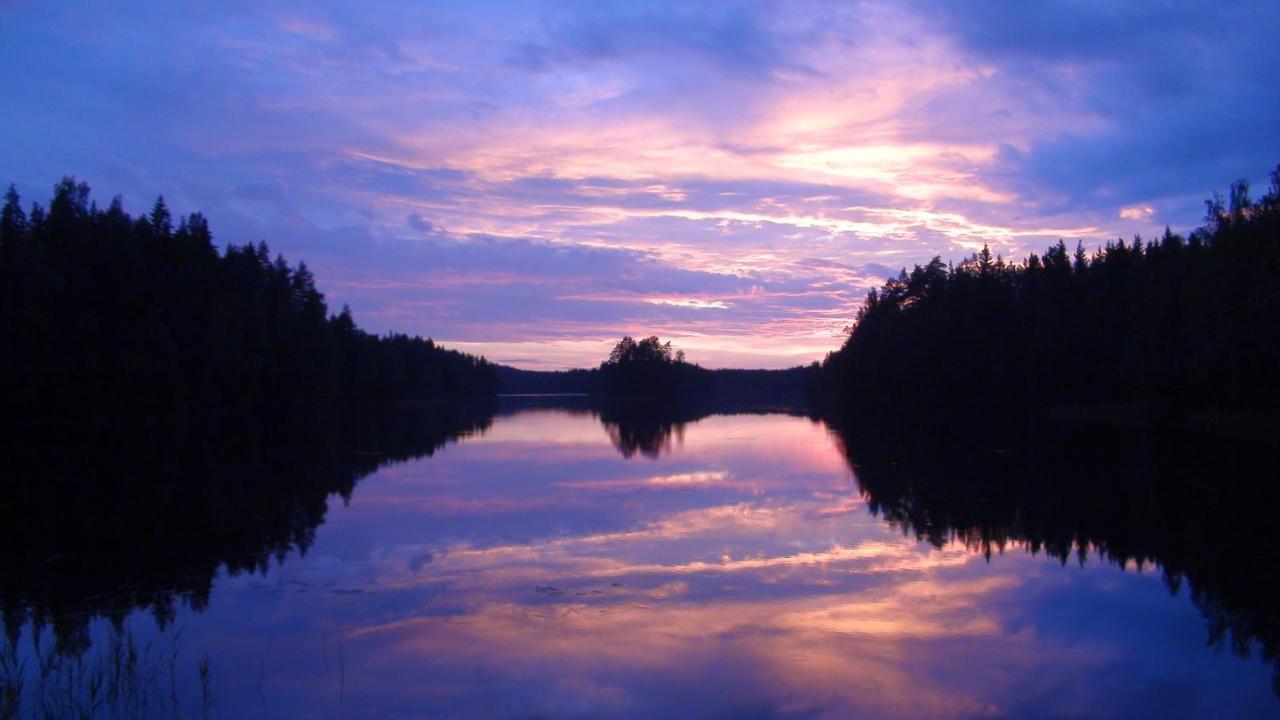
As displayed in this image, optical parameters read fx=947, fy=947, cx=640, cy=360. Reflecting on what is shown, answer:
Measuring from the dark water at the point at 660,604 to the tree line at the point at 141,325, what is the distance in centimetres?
3180

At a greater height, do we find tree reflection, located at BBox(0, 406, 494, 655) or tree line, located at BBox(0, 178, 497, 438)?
tree line, located at BBox(0, 178, 497, 438)

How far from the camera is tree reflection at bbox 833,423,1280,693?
39.7 feet

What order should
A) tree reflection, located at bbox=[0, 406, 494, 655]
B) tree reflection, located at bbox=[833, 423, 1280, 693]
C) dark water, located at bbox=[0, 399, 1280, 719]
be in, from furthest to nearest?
tree reflection, located at bbox=[833, 423, 1280, 693]
tree reflection, located at bbox=[0, 406, 494, 655]
dark water, located at bbox=[0, 399, 1280, 719]

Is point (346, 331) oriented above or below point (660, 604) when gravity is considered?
above

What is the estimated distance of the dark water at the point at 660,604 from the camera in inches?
320

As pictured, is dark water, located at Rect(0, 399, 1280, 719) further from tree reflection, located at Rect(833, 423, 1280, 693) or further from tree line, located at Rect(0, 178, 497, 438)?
tree line, located at Rect(0, 178, 497, 438)

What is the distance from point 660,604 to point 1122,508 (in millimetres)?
11909

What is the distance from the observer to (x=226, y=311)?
60.0 metres

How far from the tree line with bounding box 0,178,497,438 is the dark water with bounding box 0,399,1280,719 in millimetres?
31796

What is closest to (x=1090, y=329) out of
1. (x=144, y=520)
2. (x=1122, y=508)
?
(x=1122, y=508)

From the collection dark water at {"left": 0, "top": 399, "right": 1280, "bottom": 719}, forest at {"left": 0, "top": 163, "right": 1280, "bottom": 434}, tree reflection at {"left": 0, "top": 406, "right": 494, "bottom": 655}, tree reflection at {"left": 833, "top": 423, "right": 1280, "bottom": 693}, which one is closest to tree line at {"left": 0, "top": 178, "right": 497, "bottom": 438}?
forest at {"left": 0, "top": 163, "right": 1280, "bottom": 434}

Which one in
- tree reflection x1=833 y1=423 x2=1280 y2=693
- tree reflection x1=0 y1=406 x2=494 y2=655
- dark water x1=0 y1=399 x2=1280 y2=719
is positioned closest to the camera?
dark water x1=0 y1=399 x2=1280 y2=719

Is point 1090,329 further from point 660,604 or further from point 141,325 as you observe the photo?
point 660,604

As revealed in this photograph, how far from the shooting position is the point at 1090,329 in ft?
243
